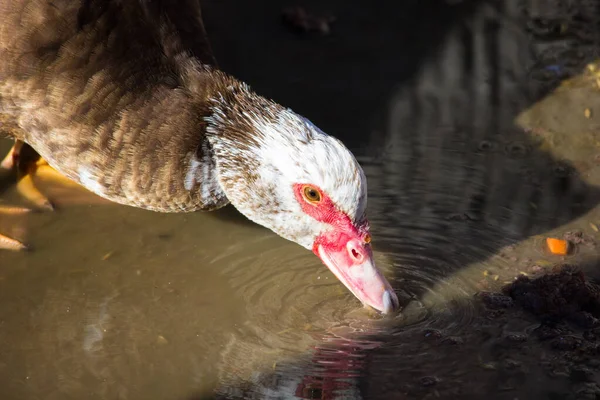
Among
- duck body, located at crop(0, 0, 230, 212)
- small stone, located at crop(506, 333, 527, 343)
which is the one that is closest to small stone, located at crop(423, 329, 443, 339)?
small stone, located at crop(506, 333, 527, 343)

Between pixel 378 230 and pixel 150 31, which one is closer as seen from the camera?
pixel 150 31

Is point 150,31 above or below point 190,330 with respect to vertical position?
above

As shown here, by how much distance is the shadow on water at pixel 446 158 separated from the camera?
13.5ft

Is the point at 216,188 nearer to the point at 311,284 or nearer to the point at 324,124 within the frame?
the point at 311,284

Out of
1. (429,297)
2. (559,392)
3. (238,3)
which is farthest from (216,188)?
(238,3)

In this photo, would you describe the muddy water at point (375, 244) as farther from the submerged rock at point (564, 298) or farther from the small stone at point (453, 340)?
the submerged rock at point (564, 298)

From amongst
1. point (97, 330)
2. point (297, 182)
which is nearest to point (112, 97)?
point (297, 182)

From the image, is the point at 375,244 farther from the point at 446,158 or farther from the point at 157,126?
the point at 157,126

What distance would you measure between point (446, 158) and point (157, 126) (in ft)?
6.17

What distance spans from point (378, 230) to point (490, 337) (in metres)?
0.90

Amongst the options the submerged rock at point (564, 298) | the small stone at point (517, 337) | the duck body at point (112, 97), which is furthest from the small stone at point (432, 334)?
the duck body at point (112, 97)

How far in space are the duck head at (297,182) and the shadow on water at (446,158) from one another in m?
0.31

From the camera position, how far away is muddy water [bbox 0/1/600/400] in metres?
4.13

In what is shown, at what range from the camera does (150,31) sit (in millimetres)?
4438
